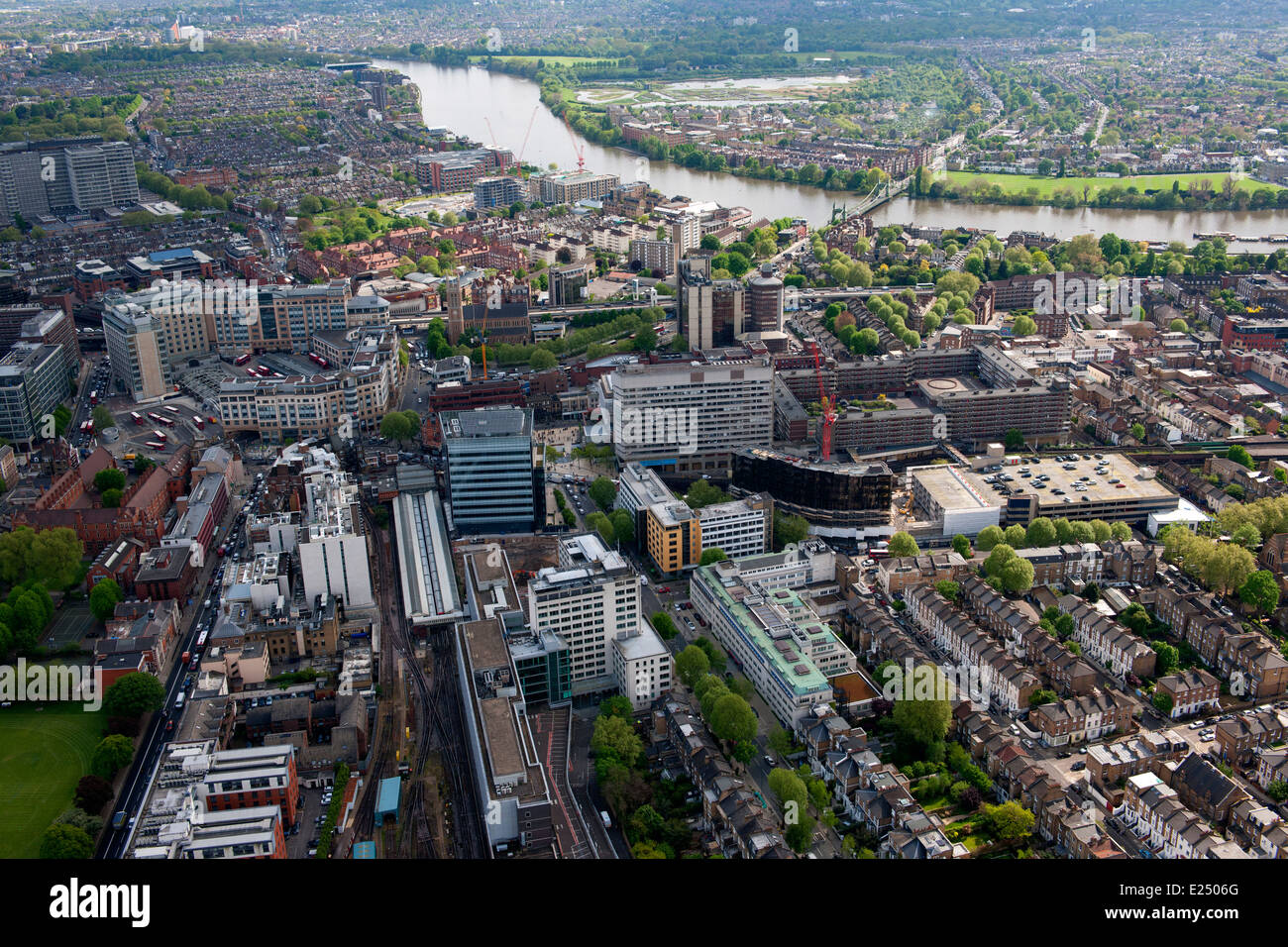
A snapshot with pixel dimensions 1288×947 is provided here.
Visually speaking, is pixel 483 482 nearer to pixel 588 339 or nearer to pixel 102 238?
pixel 588 339

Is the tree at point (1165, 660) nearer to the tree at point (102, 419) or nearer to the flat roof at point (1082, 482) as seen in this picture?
the flat roof at point (1082, 482)

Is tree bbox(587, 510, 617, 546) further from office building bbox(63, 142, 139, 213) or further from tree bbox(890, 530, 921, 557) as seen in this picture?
office building bbox(63, 142, 139, 213)

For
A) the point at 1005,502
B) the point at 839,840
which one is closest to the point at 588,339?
the point at 1005,502

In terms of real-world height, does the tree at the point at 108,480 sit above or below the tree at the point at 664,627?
above

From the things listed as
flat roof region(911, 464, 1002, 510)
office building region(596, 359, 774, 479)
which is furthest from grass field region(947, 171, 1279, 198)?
office building region(596, 359, 774, 479)

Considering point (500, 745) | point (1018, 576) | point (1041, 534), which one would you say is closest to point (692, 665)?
point (500, 745)

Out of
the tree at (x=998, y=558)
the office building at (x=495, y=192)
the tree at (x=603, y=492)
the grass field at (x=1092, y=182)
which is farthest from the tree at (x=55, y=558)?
the grass field at (x=1092, y=182)
